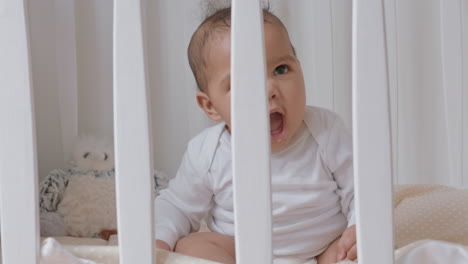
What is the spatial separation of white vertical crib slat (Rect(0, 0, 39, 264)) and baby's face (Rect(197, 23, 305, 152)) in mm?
364

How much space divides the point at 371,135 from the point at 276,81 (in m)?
0.35

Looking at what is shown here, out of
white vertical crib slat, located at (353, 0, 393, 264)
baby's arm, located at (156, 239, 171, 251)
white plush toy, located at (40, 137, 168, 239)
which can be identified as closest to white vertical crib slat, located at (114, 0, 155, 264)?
white vertical crib slat, located at (353, 0, 393, 264)

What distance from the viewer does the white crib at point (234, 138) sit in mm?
690

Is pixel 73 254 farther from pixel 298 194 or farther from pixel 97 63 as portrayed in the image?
pixel 97 63

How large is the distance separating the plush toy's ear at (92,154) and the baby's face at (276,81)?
0.37 meters

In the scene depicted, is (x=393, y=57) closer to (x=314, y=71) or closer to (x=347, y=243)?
(x=314, y=71)

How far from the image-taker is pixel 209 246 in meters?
1.04

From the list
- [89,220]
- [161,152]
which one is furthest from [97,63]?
[89,220]

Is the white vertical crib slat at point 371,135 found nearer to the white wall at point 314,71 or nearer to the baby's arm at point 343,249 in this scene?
the baby's arm at point 343,249

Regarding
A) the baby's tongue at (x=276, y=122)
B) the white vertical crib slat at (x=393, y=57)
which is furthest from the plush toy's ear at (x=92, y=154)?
the white vertical crib slat at (x=393, y=57)

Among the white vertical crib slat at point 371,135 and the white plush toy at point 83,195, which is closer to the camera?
the white vertical crib slat at point 371,135

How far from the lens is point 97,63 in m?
1.48

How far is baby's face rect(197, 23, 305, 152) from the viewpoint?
1028 mm

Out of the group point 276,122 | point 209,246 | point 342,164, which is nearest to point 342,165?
point 342,164
